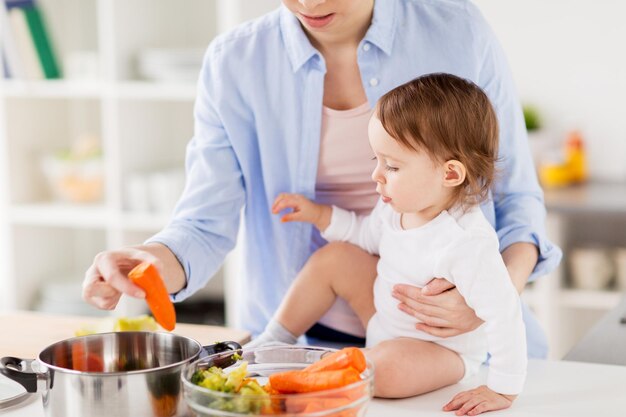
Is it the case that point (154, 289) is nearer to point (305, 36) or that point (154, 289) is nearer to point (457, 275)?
point (457, 275)

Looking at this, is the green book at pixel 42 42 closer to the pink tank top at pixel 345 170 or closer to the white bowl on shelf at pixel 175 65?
the white bowl on shelf at pixel 175 65

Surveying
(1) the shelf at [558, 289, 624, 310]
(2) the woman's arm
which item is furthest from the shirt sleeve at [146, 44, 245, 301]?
(1) the shelf at [558, 289, 624, 310]

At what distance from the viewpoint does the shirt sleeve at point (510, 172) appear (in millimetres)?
1560

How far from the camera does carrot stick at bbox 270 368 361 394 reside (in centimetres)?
107

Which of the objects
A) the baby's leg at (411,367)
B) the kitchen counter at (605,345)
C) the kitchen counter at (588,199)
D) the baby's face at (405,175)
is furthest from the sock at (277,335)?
the kitchen counter at (588,199)

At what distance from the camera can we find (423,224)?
139cm

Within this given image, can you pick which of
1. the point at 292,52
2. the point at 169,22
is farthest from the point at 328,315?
the point at 169,22

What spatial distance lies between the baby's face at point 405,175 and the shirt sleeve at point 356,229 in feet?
0.62

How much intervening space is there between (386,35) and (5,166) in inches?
96.2

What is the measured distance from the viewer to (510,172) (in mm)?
1591

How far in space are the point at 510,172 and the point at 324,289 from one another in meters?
0.38

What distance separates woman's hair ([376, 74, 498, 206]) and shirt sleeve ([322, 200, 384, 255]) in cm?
22

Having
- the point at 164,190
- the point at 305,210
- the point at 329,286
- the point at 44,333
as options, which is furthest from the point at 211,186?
the point at 164,190

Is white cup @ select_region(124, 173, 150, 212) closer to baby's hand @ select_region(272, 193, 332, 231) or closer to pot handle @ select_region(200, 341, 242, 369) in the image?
baby's hand @ select_region(272, 193, 332, 231)
